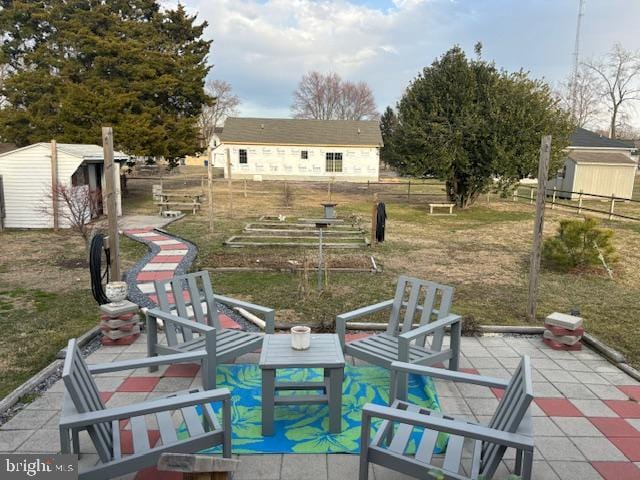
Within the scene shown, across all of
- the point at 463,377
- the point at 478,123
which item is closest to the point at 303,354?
the point at 463,377

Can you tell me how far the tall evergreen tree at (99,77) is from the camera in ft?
62.9

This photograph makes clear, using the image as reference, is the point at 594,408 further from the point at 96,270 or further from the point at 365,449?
the point at 96,270

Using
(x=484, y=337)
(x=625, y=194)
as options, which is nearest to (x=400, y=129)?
(x=625, y=194)

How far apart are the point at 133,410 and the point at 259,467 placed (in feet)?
3.07

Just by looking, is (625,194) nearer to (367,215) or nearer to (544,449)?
(367,215)

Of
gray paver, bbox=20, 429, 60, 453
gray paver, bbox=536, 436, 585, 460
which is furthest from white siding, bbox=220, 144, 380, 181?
gray paver, bbox=536, 436, 585, 460

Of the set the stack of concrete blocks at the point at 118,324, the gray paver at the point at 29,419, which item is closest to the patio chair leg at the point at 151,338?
the stack of concrete blocks at the point at 118,324

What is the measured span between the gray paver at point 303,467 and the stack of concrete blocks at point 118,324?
2.79 metres

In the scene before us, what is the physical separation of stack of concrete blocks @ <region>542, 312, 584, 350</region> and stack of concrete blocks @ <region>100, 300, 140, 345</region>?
4761mm

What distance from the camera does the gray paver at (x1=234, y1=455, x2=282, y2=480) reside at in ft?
9.41

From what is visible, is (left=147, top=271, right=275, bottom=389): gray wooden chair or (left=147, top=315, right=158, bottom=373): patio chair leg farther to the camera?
(left=147, top=315, right=158, bottom=373): patio chair leg

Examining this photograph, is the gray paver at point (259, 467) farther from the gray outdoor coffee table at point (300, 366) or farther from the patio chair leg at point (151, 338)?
the patio chair leg at point (151, 338)

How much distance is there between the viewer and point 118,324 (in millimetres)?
4988

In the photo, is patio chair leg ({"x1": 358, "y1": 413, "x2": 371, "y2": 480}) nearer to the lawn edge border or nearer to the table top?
the table top
